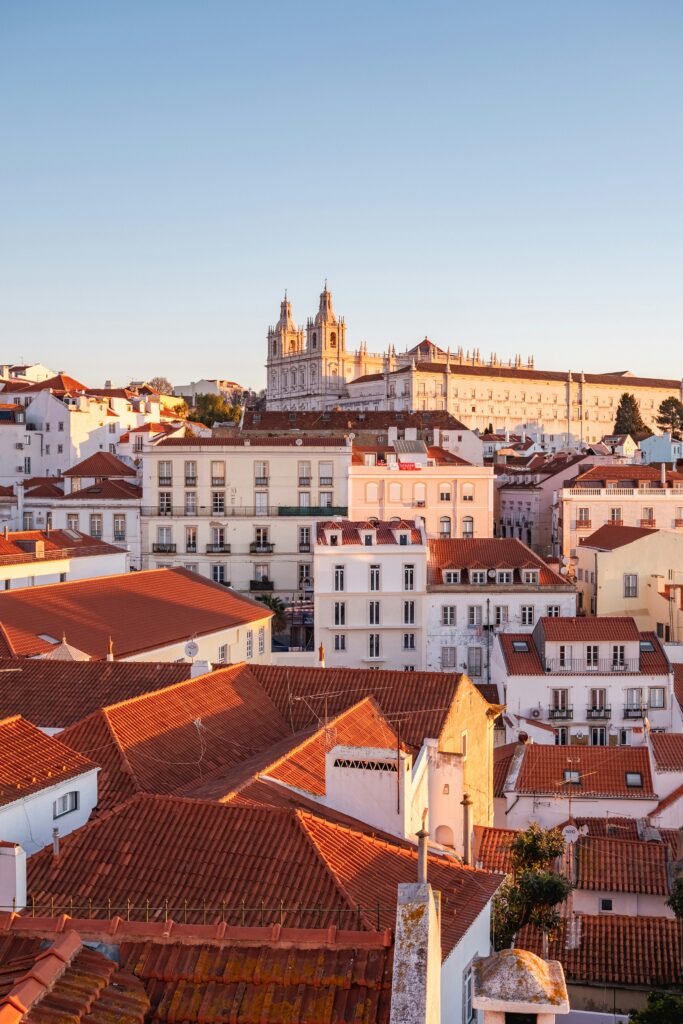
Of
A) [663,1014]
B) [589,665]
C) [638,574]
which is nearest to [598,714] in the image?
[589,665]

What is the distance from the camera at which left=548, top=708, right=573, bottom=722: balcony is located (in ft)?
114

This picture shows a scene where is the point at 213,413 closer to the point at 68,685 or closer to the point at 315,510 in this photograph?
the point at 315,510

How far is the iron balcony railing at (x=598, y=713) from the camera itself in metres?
35.1

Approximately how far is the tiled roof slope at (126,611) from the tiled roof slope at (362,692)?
7347 mm

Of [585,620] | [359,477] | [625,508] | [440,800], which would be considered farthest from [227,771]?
[625,508]

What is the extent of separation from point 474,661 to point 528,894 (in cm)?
2586

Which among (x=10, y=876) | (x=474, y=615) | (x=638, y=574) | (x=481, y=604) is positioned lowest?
(x=474, y=615)

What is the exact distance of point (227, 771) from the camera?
17.3 meters

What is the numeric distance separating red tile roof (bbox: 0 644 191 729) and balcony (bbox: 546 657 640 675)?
16349mm

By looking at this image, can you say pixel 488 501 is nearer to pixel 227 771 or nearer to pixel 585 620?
pixel 585 620

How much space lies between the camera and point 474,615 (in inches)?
1612

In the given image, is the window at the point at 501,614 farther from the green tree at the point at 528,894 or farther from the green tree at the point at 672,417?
the green tree at the point at 672,417

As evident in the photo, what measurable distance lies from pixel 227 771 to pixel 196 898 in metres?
6.14

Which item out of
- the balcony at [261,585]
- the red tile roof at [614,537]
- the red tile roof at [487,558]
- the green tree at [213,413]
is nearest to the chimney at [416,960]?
the red tile roof at [487,558]
